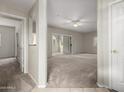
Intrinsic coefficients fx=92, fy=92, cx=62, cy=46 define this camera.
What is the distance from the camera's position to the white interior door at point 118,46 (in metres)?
2.12

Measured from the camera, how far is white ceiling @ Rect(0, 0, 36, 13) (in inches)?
110

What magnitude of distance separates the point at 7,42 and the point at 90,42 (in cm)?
819

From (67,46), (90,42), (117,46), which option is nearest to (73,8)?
(117,46)

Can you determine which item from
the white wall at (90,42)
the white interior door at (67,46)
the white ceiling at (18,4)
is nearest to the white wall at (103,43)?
the white ceiling at (18,4)

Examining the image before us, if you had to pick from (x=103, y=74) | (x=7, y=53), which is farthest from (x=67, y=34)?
(x=103, y=74)

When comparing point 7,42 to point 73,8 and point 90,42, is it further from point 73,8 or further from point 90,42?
point 90,42

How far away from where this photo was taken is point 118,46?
2178 millimetres

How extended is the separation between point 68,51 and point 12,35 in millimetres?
5379

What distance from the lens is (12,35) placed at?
7512mm

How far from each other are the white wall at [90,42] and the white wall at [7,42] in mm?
7590

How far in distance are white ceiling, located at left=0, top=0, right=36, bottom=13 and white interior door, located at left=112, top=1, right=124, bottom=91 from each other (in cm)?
236

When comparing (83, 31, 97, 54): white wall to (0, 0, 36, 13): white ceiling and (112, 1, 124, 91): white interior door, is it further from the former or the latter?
(0, 0, 36, 13): white ceiling

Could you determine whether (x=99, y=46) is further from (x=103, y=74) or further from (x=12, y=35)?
(x=12, y=35)

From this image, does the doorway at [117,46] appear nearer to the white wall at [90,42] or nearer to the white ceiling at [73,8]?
the white ceiling at [73,8]
